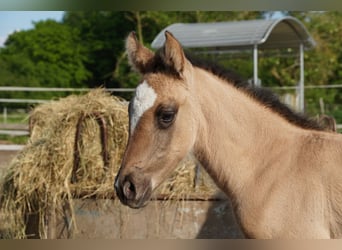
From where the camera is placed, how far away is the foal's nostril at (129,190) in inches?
88.1

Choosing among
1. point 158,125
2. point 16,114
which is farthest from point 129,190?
point 16,114

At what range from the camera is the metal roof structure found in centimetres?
988

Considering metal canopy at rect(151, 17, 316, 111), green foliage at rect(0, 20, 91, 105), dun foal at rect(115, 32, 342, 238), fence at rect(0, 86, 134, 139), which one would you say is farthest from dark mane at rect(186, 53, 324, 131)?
green foliage at rect(0, 20, 91, 105)

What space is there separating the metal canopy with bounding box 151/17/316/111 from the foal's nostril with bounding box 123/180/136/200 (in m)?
7.33

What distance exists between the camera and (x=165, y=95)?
94.3 inches

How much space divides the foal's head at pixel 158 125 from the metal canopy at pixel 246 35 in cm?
703

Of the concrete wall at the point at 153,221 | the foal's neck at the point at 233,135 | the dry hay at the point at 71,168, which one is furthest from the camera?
the dry hay at the point at 71,168

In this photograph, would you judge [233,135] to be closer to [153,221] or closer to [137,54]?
[137,54]

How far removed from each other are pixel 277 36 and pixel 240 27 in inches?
56.7

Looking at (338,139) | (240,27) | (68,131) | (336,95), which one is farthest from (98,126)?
(336,95)

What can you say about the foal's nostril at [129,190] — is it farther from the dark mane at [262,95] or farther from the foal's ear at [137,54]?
the dark mane at [262,95]

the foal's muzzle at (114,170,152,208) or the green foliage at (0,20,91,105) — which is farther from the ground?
the green foliage at (0,20,91,105)

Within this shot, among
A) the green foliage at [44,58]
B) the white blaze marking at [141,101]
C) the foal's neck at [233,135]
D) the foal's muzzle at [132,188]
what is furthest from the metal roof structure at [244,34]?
the green foliage at [44,58]

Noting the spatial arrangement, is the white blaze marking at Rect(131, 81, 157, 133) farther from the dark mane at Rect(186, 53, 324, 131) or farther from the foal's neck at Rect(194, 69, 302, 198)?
the dark mane at Rect(186, 53, 324, 131)
